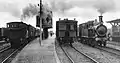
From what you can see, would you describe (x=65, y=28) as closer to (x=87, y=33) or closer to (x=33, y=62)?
(x=87, y=33)

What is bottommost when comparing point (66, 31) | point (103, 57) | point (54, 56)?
point (103, 57)

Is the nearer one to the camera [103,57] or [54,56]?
[54,56]

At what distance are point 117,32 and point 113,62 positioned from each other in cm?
2137

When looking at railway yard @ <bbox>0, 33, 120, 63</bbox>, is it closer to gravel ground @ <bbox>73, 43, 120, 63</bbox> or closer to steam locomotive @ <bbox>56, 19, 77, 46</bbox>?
gravel ground @ <bbox>73, 43, 120, 63</bbox>

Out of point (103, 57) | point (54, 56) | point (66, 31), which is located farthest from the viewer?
point (66, 31)

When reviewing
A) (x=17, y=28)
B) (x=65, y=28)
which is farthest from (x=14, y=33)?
(x=65, y=28)

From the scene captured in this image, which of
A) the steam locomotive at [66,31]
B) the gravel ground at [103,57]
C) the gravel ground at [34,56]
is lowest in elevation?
the gravel ground at [103,57]

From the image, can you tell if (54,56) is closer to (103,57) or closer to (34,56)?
(34,56)

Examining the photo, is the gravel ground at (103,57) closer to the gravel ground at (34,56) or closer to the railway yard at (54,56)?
the railway yard at (54,56)

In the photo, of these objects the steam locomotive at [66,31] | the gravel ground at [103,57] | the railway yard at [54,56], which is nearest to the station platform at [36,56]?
the railway yard at [54,56]

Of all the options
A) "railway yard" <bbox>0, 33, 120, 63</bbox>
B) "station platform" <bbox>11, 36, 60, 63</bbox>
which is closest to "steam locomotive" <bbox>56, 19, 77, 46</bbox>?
"railway yard" <bbox>0, 33, 120, 63</bbox>

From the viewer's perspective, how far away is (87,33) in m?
22.1

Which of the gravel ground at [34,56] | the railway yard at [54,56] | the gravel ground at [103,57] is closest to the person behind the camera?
the gravel ground at [34,56]

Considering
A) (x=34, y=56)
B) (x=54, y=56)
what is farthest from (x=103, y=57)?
(x=34, y=56)
